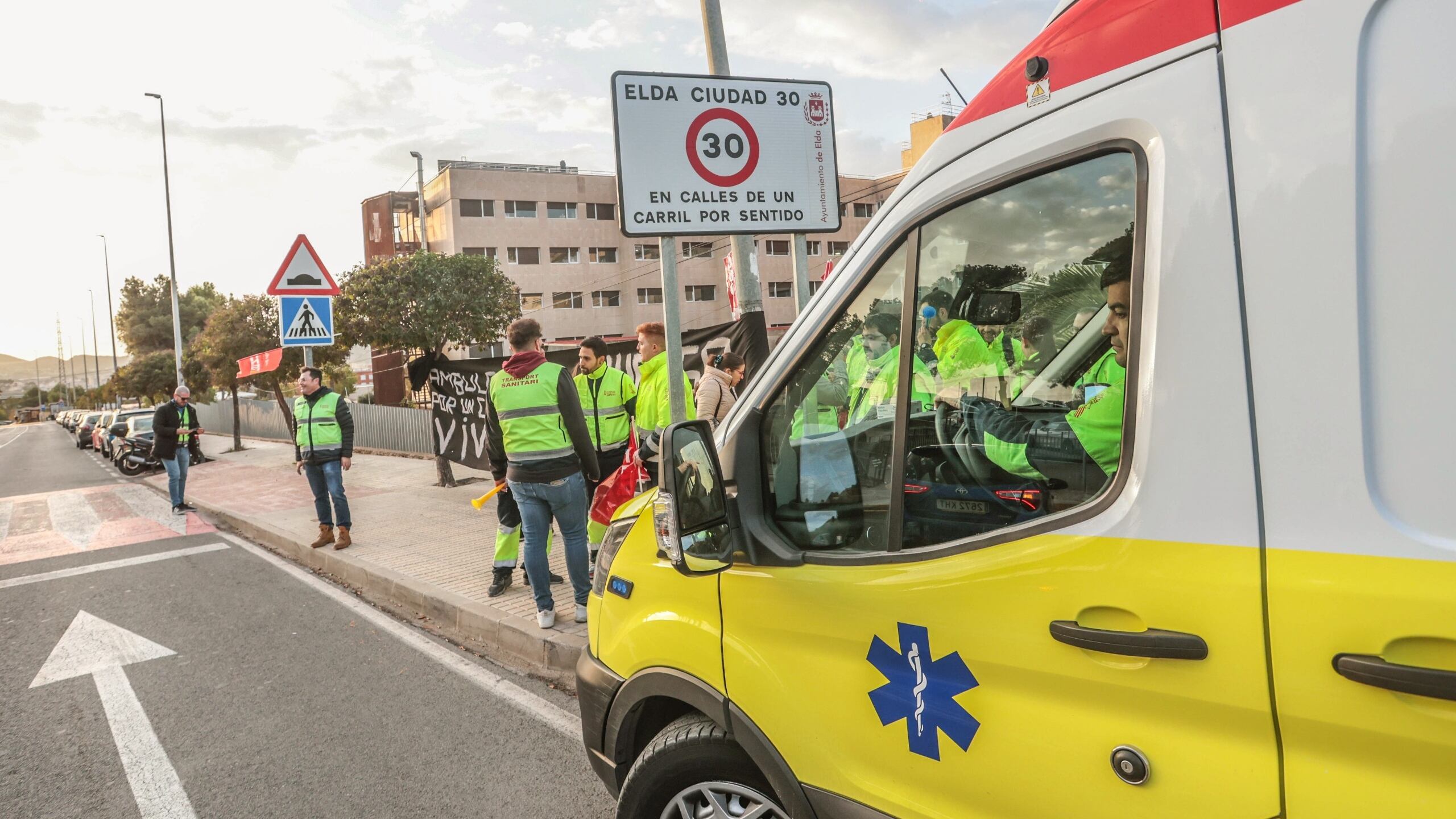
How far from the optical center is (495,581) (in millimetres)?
6074

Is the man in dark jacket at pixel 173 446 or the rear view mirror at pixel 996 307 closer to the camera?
the rear view mirror at pixel 996 307

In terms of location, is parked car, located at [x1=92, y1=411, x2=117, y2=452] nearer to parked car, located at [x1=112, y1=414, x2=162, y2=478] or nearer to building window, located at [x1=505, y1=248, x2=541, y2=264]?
parked car, located at [x1=112, y1=414, x2=162, y2=478]

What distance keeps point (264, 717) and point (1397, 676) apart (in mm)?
4769

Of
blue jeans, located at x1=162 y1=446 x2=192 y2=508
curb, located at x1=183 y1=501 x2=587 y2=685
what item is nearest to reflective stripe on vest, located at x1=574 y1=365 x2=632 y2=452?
curb, located at x1=183 y1=501 x2=587 y2=685

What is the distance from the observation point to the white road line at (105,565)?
8086 mm

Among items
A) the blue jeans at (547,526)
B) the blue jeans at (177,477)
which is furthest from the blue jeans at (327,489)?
the blue jeans at (177,477)

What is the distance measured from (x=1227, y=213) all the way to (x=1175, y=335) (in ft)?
0.62

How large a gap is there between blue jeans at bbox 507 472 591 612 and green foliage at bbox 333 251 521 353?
10694mm

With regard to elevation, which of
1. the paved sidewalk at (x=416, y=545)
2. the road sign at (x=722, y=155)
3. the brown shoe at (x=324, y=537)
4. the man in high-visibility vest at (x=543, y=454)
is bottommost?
the paved sidewalk at (x=416, y=545)

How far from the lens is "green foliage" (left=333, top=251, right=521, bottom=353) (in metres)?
19.8

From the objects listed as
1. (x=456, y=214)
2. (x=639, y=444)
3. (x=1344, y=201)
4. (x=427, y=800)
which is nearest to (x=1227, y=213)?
(x=1344, y=201)

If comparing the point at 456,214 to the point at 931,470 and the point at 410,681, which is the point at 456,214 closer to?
the point at 410,681

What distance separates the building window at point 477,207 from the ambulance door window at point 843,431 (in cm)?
4485

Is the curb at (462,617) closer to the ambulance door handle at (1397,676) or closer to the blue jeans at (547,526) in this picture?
the blue jeans at (547,526)
